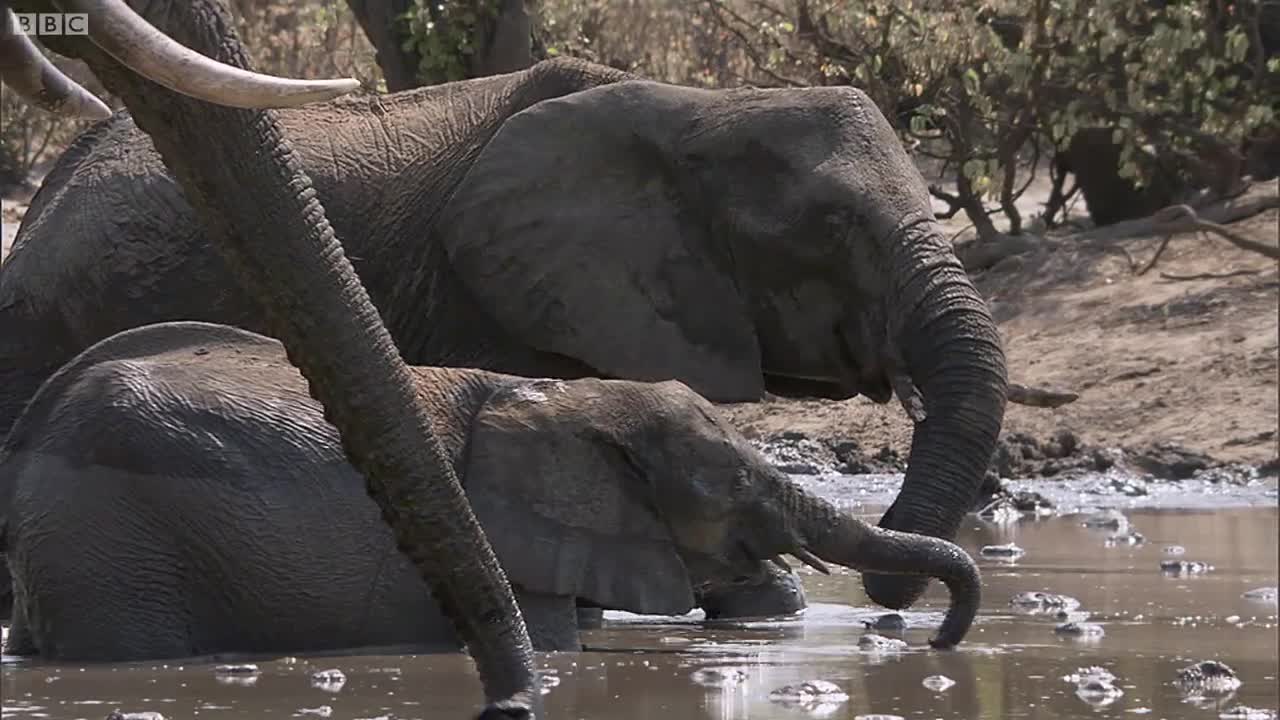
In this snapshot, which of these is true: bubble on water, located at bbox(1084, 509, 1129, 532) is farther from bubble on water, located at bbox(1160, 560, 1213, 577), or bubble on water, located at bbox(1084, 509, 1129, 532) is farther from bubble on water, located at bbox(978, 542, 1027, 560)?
bubble on water, located at bbox(1160, 560, 1213, 577)

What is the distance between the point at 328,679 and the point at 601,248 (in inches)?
105

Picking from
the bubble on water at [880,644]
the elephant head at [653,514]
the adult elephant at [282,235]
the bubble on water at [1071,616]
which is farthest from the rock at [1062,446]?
the adult elephant at [282,235]

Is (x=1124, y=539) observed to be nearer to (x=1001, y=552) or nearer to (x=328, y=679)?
(x=1001, y=552)

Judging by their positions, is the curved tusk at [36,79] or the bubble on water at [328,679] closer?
the curved tusk at [36,79]

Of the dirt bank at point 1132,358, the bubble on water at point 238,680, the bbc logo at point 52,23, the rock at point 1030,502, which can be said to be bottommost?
the bubble on water at point 238,680

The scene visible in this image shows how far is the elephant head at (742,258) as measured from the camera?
7785mm

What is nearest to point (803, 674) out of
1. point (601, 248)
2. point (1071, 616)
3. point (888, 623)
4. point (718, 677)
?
Answer: point (718, 677)

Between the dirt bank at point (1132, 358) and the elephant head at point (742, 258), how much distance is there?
4226 mm

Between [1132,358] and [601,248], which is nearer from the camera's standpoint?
[601,248]

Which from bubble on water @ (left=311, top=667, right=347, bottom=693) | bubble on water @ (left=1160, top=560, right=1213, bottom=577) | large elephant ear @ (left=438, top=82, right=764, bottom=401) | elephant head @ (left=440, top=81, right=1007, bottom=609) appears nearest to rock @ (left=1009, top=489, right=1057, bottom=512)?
bubble on water @ (left=1160, top=560, right=1213, bottom=577)

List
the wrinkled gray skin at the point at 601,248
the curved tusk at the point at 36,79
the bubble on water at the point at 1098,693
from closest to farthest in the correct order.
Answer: the curved tusk at the point at 36,79 < the bubble on water at the point at 1098,693 < the wrinkled gray skin at the point at 601,248

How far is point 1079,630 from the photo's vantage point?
7254mm

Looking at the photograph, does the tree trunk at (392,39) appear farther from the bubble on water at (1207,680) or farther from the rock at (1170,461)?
the bubble on water at (1207,680)

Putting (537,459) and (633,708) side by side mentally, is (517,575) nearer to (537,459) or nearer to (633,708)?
(537,459)
